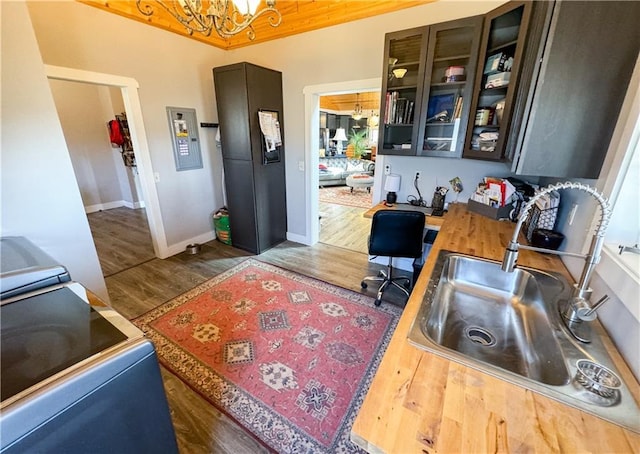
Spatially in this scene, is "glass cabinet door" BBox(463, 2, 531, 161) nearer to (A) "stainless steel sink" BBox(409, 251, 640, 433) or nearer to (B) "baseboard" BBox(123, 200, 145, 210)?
(A) "stainless steel sink" BBox(409, 251, 640, 433)

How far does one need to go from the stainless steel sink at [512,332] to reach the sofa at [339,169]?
6.61 m

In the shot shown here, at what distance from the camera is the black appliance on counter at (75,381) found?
625mm

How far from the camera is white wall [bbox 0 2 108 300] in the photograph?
1.61 meters

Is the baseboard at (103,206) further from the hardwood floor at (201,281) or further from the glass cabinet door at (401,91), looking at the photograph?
the glass cabinet door at (401,91)

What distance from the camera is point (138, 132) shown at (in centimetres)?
301

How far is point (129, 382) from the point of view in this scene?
786 mm

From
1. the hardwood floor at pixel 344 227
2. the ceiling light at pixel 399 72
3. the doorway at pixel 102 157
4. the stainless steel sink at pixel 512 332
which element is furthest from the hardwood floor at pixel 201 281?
the ceiling light at pixel 399 72

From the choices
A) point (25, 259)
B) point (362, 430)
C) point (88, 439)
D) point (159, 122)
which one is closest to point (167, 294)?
point (25, 259)

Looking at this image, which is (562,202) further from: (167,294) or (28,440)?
(167,294)

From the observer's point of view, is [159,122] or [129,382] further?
[159,122]

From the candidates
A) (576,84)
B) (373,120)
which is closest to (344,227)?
(576,84)

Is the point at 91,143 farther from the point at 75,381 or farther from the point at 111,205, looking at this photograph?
the point at 75,381

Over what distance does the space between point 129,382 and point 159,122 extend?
10.7ft

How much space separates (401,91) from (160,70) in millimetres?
2756
